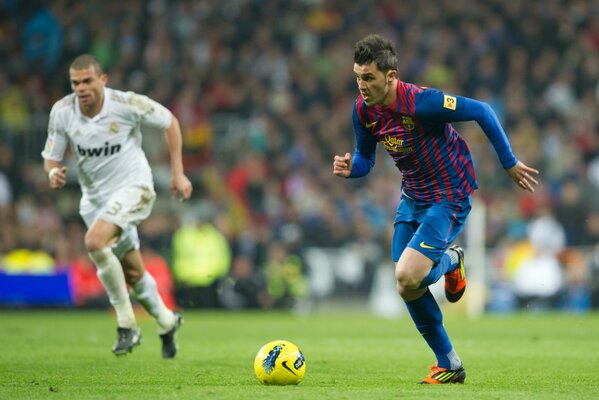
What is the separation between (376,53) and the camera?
767cm

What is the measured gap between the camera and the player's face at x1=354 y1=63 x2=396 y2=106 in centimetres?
770

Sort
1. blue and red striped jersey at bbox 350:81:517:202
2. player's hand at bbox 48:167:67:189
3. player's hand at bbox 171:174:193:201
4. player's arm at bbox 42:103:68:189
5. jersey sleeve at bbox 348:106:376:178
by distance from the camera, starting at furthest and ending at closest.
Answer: player's arm at bbox 42:103:68:189, player's hand at bbox 171:174:193:201, player's hand at bbox 48:167:67:189, jersey sleeve at bbox 348:106:376:178, blue and red striped jersey at bbox 350:81:517:202


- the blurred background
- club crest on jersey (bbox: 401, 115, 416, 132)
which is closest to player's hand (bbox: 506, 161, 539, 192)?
club crest on jersey (bbox: 401, 115, 416, 132)

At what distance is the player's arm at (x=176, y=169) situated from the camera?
9.58m

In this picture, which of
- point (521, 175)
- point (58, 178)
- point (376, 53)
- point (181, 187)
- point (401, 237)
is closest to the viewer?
point (521, 175)

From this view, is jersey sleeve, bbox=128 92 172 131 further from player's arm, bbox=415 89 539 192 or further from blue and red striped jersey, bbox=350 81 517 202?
player's arm, bbox=415 89 539 192

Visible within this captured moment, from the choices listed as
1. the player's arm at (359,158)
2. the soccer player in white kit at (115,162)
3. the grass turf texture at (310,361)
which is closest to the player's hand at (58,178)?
the soccer player in white kit at (115,162)

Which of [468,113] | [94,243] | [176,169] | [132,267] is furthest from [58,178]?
[468,113]

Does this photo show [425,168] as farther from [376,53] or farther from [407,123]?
[376,53]

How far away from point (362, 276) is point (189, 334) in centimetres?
733

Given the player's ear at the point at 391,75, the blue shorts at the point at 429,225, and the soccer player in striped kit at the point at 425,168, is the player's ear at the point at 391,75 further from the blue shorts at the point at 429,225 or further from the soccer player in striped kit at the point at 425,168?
the blue shorts at the point at 429,225

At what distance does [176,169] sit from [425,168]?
8.81 ft

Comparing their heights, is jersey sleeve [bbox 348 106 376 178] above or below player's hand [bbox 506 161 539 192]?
above

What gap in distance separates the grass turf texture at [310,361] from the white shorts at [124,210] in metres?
1.03
